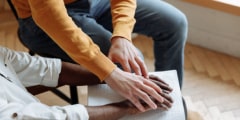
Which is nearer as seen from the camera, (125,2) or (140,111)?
(140,111)

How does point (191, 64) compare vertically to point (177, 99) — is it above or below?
below

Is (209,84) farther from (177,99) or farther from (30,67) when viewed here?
(30,67)

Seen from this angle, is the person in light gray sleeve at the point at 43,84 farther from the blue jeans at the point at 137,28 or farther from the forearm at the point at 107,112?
the blue jeans at the point at 137,28

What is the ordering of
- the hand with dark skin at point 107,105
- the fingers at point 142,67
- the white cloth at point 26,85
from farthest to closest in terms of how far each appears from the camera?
the fingers at point 142,67 → the hand with dark skin at point 107,105 → the white cloth at point 26,85

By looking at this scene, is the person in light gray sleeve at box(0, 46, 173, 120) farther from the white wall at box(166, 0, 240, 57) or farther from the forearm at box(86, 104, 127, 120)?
the white wall at box(166, 0, 240, 57)

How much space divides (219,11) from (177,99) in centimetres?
96

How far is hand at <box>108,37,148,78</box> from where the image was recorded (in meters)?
1.11

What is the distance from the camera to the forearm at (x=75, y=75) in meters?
1.13

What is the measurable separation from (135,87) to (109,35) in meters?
0.25

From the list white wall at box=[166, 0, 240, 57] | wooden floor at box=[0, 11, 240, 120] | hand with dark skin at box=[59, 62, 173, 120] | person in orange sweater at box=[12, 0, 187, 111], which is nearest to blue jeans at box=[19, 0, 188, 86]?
person in orange sweater at box=[12, 0, 187, 111]

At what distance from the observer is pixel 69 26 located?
107 cm

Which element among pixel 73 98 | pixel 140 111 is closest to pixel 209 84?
pixel 73 98

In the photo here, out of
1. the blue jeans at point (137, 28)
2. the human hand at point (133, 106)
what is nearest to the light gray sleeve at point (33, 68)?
the blue jeans at point (137, 28)

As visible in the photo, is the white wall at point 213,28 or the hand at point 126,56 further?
the white wall at point 213,28
